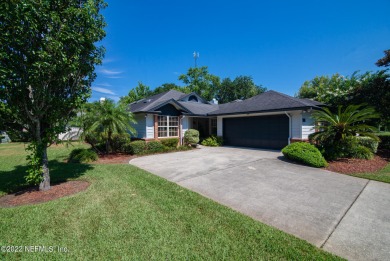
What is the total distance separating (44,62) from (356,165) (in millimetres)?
12117

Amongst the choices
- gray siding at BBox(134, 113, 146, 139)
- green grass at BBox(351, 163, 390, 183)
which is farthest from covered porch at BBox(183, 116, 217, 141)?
green grass at BBox(351, 163, 390, 183)

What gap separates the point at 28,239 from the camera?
3117 mm

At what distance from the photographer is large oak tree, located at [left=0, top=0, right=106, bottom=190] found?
4.10m

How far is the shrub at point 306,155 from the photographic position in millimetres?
8000

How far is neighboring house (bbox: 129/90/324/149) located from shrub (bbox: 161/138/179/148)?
0.77 meters

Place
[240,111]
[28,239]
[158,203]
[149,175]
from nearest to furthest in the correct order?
1. [28,239]
2. [158,203]
3. [149,175]
4. [240,111]

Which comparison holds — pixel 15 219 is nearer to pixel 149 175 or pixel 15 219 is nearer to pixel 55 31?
pixel 149 175

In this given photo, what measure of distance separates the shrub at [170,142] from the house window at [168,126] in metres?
0.96

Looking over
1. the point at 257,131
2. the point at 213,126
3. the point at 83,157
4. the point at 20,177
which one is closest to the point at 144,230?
the point at 20,177

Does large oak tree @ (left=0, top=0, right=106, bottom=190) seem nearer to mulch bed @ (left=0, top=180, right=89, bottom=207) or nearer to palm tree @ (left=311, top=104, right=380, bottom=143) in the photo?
mulch bed @ (left=0, top=180, right=89, bottom=207)

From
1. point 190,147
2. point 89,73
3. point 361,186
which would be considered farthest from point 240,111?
point 89,73

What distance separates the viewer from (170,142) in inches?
544

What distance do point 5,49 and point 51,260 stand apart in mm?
4756

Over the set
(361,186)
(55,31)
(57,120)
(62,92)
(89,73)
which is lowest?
(361,186)
